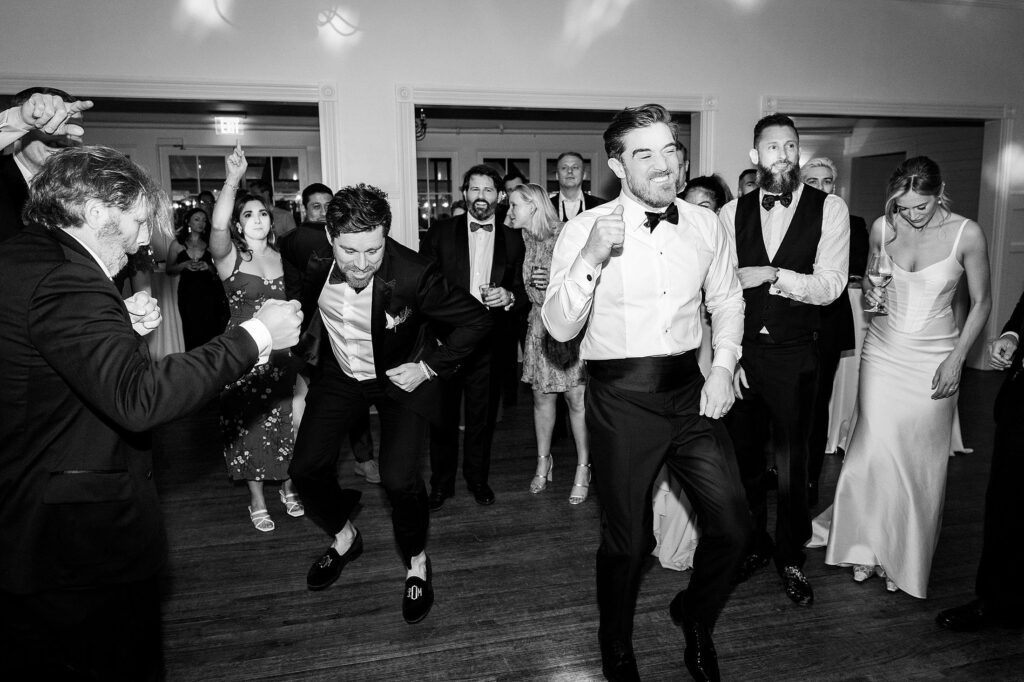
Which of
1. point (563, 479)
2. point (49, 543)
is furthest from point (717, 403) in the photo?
point (563, 479)

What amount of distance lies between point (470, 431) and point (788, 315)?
74.1 inches

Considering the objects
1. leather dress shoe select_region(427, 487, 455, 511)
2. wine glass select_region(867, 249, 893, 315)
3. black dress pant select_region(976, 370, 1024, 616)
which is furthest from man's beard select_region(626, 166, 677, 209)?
leather dress shoe select_region(427, 487, 455, 511)

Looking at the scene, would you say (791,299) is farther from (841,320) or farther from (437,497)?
(437,497)

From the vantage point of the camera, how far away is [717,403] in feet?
7.06

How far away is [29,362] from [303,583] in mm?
1860

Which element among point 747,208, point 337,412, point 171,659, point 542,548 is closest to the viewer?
point 171,659

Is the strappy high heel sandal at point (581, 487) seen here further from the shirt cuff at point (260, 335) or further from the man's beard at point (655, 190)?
the shirt cuff at point (260, 335)

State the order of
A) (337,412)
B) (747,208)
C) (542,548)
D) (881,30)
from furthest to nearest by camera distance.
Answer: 1. (881,30)
2. (542,548)
3. (747,208)
4. (337,412)

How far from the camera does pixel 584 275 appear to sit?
79.2 inches

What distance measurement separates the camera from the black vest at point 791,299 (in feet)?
9.20

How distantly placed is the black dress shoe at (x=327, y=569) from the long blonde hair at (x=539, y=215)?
6.20 ft

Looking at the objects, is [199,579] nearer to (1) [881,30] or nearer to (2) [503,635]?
(2) [503,635]

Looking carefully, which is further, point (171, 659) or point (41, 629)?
point (171, 659)

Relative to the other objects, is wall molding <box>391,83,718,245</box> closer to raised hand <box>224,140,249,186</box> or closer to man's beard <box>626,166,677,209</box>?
raised hand <box>224,140,249,186</box>
